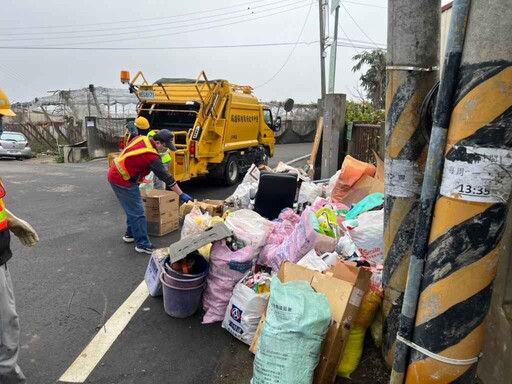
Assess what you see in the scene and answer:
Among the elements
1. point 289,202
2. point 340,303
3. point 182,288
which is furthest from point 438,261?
point 289,202

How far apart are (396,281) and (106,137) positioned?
15.5m

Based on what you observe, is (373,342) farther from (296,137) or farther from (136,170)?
(296,137)

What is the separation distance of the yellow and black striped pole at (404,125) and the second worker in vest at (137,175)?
9.24 ft

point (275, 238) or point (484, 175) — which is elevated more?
point (484, 175)

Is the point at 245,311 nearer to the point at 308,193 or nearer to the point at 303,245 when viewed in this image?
the point at 303,245

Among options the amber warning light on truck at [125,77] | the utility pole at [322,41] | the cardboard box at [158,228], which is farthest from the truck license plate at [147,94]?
the utility pole at [322,41]

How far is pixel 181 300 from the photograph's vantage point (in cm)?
324

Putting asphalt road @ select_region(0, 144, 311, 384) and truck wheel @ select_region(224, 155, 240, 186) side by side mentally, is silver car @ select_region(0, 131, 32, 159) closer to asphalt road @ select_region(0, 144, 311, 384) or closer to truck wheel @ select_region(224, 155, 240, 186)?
truck wheel @ select_region(224, 155, 240, 186)

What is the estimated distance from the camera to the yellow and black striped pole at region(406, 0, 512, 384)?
151 cm

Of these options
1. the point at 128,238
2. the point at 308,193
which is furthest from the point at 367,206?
the point at 128,238

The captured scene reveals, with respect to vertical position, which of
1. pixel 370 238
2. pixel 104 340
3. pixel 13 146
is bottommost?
pixel 104 340

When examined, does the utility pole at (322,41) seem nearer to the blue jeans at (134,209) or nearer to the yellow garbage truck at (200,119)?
the yellow garbage truck at (200,119)

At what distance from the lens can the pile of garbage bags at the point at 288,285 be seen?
2215 millimetres

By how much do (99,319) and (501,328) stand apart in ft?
9.70
